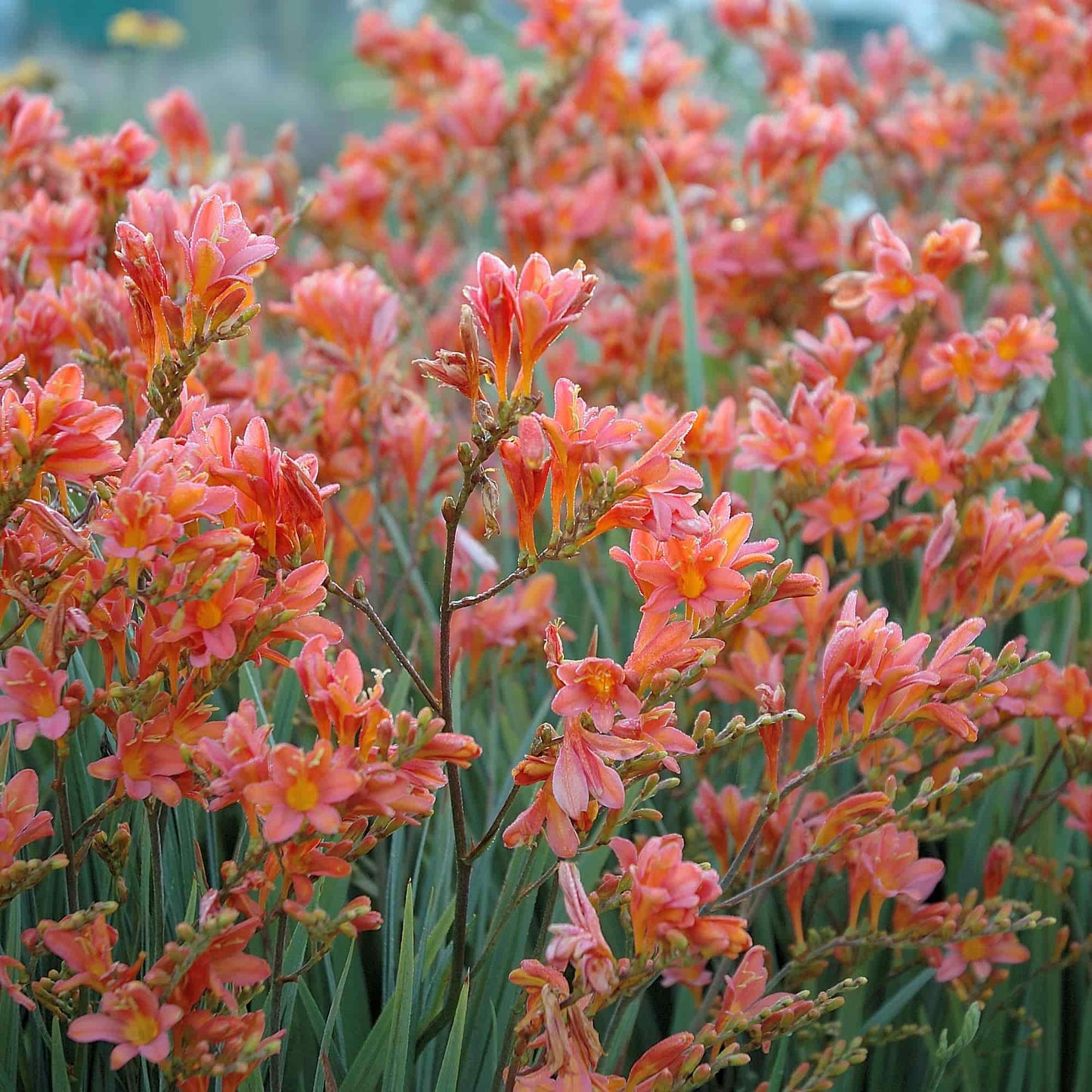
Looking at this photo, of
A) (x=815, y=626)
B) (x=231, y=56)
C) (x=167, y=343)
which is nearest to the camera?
(x=167, y=343)

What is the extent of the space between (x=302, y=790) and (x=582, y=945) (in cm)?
19

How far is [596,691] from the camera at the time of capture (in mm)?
776

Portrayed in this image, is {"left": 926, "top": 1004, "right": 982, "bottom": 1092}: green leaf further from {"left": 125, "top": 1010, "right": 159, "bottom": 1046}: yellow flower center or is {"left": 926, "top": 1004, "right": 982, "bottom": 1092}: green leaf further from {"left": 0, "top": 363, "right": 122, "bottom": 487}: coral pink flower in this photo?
{"left": 0, "top": 363, "right": 122, "bottom": 487}: coral pink flower

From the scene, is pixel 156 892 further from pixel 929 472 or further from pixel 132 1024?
pixel 929 472

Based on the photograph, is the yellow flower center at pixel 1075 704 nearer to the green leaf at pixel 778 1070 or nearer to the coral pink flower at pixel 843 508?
the coral pink flower at pixel 843 508

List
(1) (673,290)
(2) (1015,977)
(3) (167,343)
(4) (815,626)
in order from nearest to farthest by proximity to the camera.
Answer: (3) (167,343)
(4) (815,626)
(2) (1015,977)
(1) (673,290)

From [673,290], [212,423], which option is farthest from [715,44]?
[212,423]

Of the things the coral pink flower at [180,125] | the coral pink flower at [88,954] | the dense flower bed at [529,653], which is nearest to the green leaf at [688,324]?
the dense flower bed at [529,653]

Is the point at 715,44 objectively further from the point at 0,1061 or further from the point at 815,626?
the point at 0,1061

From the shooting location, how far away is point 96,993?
91 cm

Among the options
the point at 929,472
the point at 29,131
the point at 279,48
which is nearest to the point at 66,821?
the point at 929,472

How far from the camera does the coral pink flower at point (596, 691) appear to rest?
0.76 m

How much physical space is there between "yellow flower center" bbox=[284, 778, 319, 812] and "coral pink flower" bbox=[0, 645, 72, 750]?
0.52ft

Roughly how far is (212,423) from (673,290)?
1.49m
